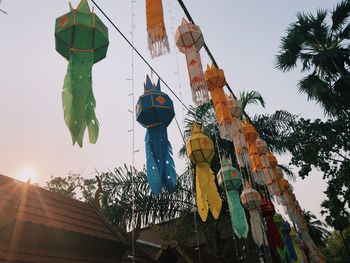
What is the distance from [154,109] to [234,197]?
322cm

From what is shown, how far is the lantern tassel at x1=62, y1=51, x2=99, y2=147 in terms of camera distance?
2.91m

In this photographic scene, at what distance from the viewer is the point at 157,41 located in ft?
14.0

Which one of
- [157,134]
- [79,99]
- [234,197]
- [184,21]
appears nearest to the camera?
[79,99]

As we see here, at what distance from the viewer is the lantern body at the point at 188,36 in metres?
5.52

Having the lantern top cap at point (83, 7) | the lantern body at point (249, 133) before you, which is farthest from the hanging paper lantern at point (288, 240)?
the lantern top cap at point (83, 7)

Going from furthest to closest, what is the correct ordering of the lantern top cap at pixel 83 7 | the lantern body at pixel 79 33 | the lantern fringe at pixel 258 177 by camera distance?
1. the lantern fringe at pixel 258 177
2. the lantern top cap at pixel 83 7
3. the lantern body at pixel 79 33

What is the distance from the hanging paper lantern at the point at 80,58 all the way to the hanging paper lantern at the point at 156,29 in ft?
2.74

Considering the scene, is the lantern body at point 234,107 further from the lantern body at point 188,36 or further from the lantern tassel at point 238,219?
the lantern body at point 188,36

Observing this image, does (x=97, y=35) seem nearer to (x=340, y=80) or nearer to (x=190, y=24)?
(x=190, y=24)

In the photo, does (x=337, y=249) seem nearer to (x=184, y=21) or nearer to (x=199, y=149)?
(x=199, y=149)

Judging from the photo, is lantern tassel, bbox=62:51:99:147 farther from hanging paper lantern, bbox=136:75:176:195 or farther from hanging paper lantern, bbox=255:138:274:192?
hanging paper lantern, bbox=255:138:274:192

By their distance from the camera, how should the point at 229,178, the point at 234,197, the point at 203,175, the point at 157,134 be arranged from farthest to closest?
the point at 229,178
the point at 234,197
the point at 203,175
the point at 157,134

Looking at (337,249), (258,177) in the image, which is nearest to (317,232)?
(337,249)

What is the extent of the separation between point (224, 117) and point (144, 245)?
14.6 m
